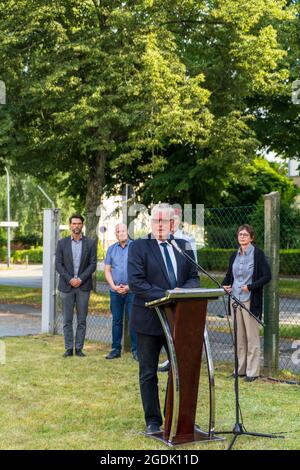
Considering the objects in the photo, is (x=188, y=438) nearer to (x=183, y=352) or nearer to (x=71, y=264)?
(x=183, y=352)

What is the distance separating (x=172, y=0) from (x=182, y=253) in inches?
493

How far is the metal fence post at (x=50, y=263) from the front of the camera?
1248cm

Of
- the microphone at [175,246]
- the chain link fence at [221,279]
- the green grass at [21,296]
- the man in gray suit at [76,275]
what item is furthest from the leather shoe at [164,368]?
the green grass at [21,296]

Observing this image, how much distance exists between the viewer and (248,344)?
8.82 metres

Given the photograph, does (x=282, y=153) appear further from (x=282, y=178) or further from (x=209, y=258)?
(x=282, y=178)

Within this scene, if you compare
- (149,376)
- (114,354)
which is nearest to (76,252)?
(114,354)

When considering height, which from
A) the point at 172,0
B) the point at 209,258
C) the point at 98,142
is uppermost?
the point at 172,0

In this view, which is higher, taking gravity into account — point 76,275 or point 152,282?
point 152,282

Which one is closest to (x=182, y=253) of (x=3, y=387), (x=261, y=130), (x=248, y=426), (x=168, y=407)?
(x=168, y=407)

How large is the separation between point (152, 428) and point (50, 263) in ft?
21.8

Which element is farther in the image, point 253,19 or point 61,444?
point 253,19

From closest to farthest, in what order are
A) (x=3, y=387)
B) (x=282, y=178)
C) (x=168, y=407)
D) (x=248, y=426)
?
(x=168, y=407) < (x=248, y=426) < (x=3, y=387) < (x=282, y=178)

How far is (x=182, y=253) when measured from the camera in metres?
6.07

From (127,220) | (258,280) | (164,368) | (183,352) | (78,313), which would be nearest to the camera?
(183,352)
